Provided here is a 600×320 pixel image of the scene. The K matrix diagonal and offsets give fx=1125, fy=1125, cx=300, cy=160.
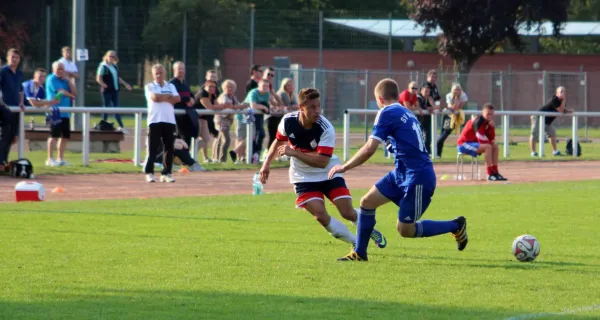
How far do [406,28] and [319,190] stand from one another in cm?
4051

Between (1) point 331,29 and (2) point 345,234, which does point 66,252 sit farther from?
(1) point 331,29

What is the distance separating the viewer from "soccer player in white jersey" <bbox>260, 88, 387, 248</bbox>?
10461 mm

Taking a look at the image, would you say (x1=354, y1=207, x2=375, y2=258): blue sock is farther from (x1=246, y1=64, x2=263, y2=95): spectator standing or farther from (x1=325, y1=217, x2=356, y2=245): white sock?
(x1=246, y1=64, x2=263, y2=95): spectator standing

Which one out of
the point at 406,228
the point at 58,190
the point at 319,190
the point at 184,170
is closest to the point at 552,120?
the point at 184,170

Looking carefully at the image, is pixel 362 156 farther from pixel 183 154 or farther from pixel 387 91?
pixel 183 154

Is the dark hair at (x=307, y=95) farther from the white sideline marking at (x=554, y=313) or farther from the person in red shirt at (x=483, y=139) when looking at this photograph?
the person in red shirt at (x=483, y=139)

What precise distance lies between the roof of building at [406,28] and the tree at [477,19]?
4.44 feet

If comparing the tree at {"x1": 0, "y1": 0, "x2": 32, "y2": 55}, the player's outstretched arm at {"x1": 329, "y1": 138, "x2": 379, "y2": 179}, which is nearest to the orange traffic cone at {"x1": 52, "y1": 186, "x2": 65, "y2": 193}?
the player's outstretched arm at {"x1": 329, "y1": 138, "x2": 379, "y2": 179}

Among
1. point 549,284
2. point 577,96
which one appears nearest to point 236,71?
point 577,96

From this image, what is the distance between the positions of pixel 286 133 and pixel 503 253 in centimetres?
232

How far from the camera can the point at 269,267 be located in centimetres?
945

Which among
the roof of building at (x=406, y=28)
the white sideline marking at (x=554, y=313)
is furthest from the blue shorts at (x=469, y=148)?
the roof of building at (x=406, y=28)

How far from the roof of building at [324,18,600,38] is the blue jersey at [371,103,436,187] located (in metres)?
34.6

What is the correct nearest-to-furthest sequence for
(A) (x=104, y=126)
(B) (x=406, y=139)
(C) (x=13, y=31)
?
(B) (x=406, y=139) → (A) (x=104, y=126) → (C) (x=13, y=31)
